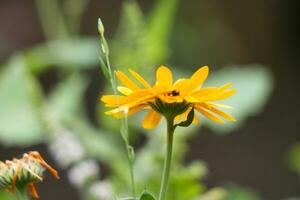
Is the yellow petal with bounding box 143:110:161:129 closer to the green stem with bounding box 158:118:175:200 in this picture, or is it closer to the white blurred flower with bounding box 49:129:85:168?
the green stem with bounding box 158:118:175:200

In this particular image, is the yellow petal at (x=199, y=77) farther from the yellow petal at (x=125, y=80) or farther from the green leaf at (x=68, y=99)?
the green leaf at (x=68, y=99)

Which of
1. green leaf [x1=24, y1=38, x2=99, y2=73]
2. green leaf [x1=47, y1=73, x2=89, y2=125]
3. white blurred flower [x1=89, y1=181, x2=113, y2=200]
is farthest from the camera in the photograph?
green leaf [x1=24, y1=38, x2=99, y2=73]

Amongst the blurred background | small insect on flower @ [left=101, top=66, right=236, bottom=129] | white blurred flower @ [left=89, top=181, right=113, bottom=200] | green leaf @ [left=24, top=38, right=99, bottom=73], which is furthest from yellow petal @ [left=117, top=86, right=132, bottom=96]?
the blurred background

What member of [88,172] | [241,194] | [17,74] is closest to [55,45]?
[17,74]

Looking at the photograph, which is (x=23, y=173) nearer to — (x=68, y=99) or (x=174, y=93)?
(x=174, y=93)

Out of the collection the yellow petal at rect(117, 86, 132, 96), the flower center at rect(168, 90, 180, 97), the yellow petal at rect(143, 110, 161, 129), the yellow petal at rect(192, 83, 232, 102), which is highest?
the yellow petal at rect(117, 86, 132, 96)

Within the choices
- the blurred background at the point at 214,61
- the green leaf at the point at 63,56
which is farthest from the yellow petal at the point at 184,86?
the blurred background at the point at 214,61

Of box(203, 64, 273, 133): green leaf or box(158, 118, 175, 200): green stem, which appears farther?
box(203, 64, 273, 133): green leaf

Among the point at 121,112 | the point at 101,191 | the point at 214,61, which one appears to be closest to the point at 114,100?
the point at 121,112
